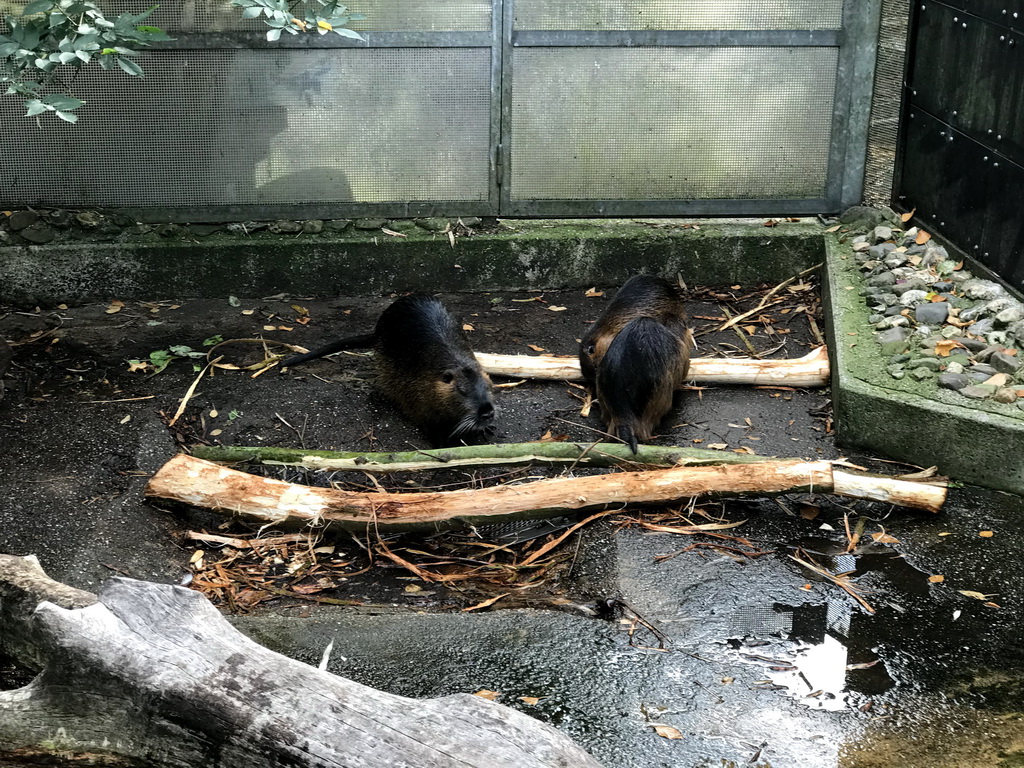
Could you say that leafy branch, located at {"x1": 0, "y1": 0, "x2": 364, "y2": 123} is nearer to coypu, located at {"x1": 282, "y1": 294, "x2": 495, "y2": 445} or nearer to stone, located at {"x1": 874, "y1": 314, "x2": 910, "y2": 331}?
coypu, located at {"x1": 282, "y1": 294, "x2": 495, "y2": 445}

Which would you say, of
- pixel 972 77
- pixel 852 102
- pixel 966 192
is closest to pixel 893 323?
→ pixel 966 192

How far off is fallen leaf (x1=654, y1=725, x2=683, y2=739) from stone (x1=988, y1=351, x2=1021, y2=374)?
2.57m

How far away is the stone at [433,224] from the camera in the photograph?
21.1 feet

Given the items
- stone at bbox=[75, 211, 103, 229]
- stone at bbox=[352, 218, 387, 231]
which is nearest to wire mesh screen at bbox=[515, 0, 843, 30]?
stone at bbox=[352, 218, 387, 231]

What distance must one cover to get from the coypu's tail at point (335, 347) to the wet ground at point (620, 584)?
116 millimetres

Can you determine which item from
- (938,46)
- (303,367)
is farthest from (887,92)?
(303,367)

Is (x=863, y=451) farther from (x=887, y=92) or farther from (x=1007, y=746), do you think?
(x=887, y=92)

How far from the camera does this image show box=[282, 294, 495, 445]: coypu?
195 inches

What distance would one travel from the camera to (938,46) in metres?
5.97

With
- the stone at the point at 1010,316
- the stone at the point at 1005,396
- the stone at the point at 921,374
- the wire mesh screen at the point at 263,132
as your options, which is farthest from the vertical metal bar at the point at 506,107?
the stone at the point at 1005,396

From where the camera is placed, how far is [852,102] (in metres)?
6.42

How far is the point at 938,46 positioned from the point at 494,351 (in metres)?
3.10

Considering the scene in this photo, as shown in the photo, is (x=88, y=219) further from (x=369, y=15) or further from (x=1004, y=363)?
(x=1004, y=363)

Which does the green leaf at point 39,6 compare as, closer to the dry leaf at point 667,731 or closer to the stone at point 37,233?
the stone at point 37,233
